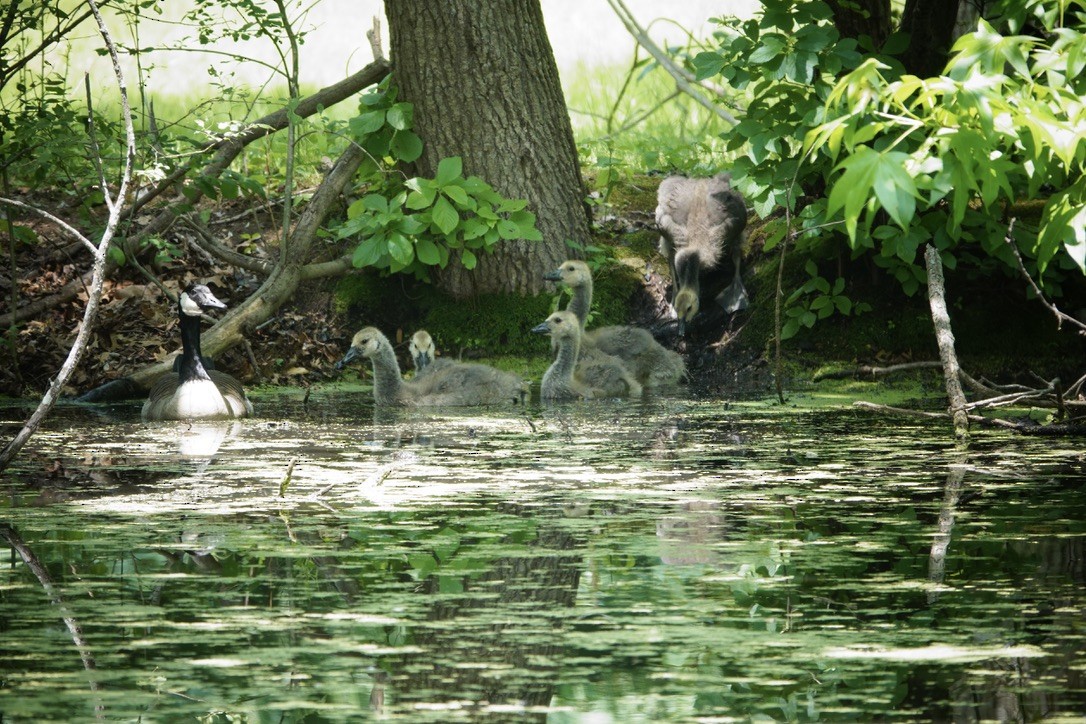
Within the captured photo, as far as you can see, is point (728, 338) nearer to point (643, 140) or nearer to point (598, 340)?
point (598, 340)

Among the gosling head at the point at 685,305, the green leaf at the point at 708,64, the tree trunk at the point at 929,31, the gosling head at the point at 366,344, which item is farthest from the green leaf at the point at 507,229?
the tree trunk at the point at 929,31

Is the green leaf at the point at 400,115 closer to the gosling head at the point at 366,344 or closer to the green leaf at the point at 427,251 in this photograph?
the green leaf at the point at 427,251

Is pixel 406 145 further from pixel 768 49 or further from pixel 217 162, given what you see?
pixel 768 49

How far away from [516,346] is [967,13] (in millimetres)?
3865

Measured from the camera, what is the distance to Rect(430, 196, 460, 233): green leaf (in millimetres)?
8781

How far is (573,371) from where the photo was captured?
8672 mm

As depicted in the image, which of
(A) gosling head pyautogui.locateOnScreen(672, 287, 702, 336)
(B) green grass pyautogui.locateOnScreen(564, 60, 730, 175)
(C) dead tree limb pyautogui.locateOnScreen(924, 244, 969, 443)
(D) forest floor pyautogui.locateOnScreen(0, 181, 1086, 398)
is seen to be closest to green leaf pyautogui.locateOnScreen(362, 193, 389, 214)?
(D) forest floor pyautogui.locateOnScreen(0, 181, 1086, 398)

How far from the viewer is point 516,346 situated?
32.3 feet

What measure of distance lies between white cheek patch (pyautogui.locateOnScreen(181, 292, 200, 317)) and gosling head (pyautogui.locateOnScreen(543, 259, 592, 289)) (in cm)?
245

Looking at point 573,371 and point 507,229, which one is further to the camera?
point 507,229

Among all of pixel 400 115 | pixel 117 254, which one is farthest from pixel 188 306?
pixel 400 115

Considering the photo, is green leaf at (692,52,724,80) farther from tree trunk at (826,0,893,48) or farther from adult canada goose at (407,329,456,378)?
adult canada goose at (407,329,456,378)

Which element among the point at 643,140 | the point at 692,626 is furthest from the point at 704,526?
the point at 643,140

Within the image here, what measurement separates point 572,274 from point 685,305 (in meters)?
0.90
